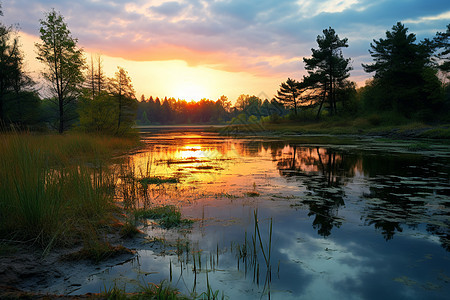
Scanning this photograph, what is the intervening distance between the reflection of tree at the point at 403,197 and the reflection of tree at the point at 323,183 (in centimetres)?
86

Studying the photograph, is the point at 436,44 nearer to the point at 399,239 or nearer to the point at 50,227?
the point at 399,239

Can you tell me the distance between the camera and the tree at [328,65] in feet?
168

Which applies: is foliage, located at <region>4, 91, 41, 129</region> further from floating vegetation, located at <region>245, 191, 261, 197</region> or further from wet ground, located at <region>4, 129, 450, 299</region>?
floating vegetation, located at <region>245, 191, 261, 197</region>

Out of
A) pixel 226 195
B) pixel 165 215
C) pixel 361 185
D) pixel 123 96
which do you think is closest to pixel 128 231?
pixel 165 215

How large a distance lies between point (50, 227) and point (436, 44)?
52.0 meters

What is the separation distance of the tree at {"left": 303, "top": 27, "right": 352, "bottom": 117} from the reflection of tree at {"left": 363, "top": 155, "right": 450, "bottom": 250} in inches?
1643

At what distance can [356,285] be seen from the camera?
3.99 meters

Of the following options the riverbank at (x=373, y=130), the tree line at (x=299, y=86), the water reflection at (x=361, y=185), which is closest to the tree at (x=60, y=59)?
the tree line at (x=299, y=86)

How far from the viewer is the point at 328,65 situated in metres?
52.7

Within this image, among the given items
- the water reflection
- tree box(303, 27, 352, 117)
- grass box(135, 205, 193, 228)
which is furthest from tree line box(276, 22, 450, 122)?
grass box(135, 205, 193, 228)

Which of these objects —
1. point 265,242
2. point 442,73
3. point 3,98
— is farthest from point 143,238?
point 442,73

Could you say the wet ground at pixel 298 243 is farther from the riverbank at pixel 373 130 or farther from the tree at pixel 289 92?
the tree at pixel 289 92

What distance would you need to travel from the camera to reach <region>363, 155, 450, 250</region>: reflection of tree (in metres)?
6.27

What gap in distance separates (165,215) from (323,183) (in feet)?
22.1
